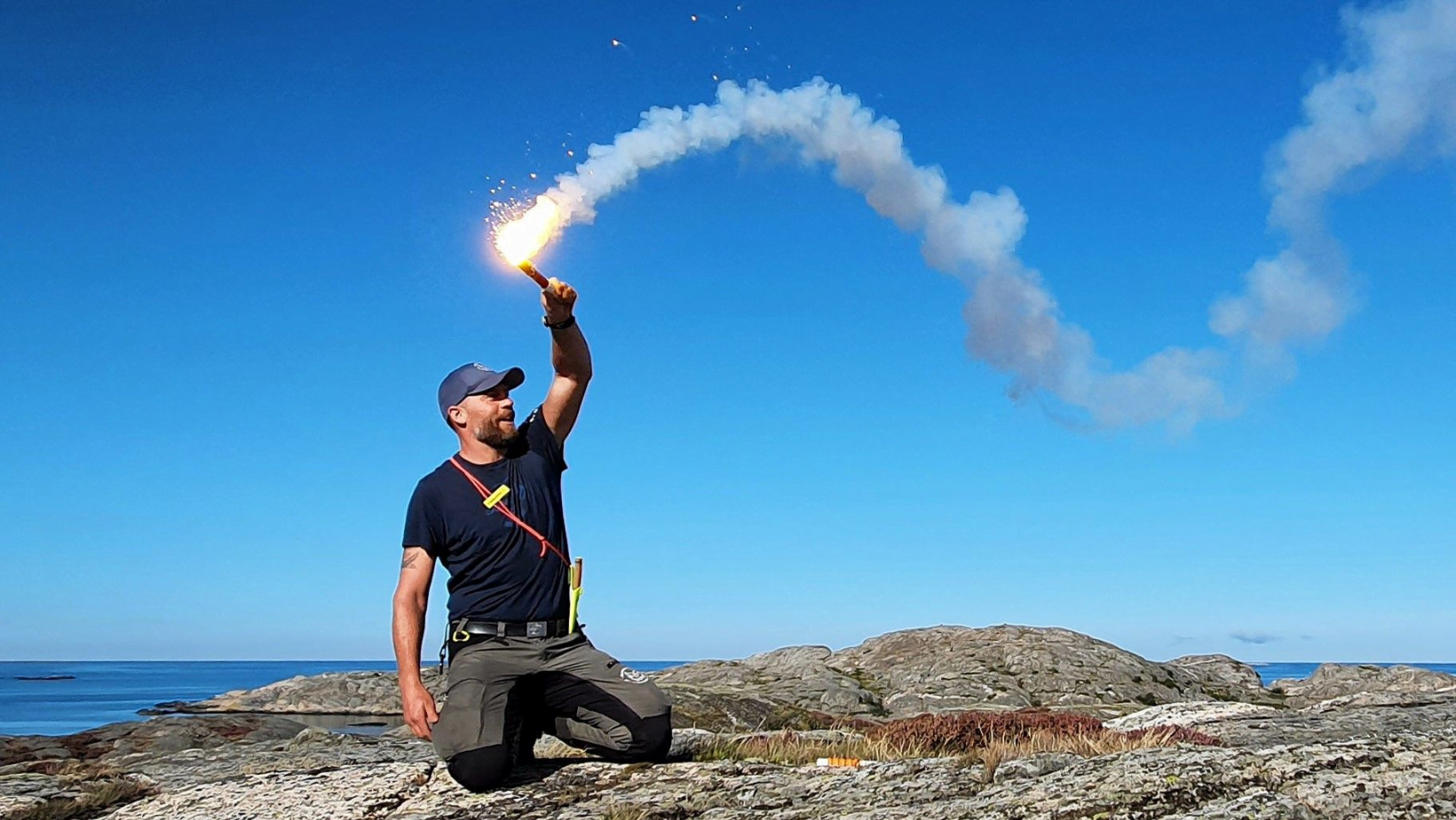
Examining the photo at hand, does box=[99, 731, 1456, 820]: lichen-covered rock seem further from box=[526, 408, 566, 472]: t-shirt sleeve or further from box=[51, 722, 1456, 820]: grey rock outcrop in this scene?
box=[526, 408, 566, 472]: t-shirt sleeve

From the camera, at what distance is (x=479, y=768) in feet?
26.3

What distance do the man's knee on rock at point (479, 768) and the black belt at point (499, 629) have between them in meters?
0.95

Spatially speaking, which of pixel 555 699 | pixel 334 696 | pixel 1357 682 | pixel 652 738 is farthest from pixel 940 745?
pixel 334 696

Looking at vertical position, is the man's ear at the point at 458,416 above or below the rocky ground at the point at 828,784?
above

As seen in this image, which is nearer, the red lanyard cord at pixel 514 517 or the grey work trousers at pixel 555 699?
the grey work trousers at pixel 555 699

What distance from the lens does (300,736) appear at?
17.2 m

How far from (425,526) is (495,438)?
0.91 meters

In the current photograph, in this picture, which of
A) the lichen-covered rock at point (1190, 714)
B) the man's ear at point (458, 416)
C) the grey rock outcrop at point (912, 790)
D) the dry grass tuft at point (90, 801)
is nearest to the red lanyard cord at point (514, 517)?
the man's ear at point (458, 416)

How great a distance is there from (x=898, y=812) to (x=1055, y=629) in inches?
1217

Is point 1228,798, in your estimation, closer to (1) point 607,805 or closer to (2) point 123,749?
(1) point 607,805

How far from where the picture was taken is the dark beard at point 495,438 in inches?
360

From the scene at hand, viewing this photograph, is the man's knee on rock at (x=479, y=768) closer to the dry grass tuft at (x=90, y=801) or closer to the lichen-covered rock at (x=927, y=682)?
the dry grass tuft at (x=90, y=801)

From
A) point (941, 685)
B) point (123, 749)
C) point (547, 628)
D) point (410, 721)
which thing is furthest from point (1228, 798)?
point (941, 685)

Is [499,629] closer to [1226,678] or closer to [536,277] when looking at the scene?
[536,277]
